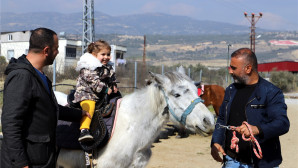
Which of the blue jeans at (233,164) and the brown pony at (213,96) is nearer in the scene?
the blue jeans at (233,164)

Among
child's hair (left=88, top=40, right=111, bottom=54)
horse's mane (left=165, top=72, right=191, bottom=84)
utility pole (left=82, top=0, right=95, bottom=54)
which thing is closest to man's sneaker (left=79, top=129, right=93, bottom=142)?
horse's mane (left=165, top=72, right=191, bottom=84)

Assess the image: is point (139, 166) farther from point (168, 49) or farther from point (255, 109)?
point (168, 49)

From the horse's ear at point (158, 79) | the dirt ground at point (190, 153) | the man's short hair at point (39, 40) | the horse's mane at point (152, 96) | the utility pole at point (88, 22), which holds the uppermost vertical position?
the utility pole at point (88, 22)

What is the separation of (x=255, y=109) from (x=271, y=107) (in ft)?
0.49

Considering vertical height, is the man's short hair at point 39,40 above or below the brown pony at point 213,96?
above

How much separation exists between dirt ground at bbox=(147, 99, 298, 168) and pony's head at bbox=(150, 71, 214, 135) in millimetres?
3990

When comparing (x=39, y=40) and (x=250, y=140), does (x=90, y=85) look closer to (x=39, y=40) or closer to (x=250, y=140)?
(x=39, y=40)

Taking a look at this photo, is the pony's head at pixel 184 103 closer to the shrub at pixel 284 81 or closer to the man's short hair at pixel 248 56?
the man's short hair at pixel 248 56

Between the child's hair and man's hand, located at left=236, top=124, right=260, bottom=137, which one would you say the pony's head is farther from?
the child's hair

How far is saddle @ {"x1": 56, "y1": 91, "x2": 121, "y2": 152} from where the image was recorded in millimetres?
4156

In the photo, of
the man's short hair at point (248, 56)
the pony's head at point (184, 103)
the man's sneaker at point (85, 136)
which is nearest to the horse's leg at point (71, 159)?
the man's sneaker at point (85, 136)

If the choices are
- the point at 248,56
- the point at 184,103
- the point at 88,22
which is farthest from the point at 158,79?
the point at 88,22

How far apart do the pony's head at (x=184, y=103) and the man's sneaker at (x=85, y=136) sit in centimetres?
94

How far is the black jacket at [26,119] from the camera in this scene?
2.78 metres
